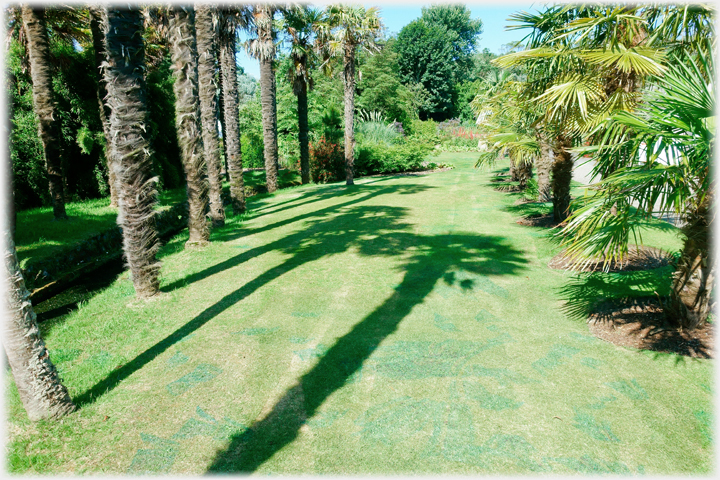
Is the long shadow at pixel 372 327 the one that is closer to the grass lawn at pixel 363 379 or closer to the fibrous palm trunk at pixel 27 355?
A: the grass lawn at pixel 363 379

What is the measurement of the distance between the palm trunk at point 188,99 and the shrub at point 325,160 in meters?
13.7

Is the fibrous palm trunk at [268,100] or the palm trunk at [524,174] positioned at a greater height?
the fibrous palm trunk at [268,100]

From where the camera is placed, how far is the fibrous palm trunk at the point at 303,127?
65.5ft

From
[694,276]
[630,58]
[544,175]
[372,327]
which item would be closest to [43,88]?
[372,327]

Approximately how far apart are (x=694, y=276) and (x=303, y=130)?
17550mm

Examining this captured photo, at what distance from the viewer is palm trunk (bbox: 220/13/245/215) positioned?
43.4 ft

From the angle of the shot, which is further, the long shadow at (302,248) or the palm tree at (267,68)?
the palm tree at (267,68)

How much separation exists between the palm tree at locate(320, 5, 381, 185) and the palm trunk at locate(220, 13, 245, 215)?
194 inches

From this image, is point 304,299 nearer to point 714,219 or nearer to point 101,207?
point 714,219

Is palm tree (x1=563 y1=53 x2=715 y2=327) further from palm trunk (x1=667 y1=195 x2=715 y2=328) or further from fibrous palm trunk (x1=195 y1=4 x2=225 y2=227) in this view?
fibrous palm trunk (x1=195 y1=4 x2=225 y2=227)

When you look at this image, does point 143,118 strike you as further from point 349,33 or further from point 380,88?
point 380,88

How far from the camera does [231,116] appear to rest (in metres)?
13.7

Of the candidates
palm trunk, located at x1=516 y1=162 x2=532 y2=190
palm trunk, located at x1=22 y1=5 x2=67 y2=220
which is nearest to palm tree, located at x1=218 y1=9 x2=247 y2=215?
palm trunk, located at x1=22 y1=5 x2=67 y2=220

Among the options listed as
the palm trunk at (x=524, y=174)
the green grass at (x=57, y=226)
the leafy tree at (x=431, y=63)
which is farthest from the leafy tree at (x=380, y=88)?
the green grass at (x=57, y=226)
